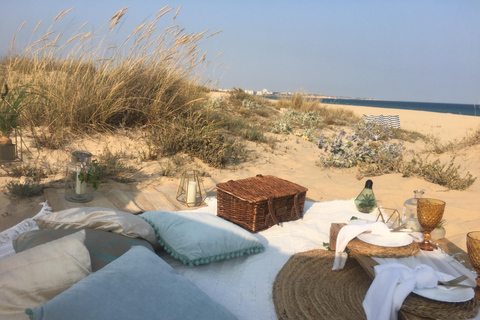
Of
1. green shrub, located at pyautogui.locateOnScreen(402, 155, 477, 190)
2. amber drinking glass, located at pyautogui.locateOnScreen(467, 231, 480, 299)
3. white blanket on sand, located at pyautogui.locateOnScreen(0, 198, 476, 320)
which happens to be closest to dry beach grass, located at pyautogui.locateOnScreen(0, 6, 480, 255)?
green shrub, located at pyautogui.locateOnScreen(402, 155, 477, 190)

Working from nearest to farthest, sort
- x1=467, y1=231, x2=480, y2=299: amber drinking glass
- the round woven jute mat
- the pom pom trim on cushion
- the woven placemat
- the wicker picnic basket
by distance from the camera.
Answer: the round woven jute mat
x1=467, y1=231, x2=480, y2=299: amber drinking glass
the woven placemat
the pom pom trim on cushion
the wicker picnic basket

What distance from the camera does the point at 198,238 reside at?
2.69m

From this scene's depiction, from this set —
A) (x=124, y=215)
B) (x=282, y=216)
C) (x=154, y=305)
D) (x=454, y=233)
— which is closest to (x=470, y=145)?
(x=454, y=233)

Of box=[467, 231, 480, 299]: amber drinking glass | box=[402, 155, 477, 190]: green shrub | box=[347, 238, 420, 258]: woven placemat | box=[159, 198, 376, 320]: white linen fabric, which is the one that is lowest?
box=[159, 198, 376, 320]: white linen fabric

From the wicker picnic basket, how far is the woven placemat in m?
1.20

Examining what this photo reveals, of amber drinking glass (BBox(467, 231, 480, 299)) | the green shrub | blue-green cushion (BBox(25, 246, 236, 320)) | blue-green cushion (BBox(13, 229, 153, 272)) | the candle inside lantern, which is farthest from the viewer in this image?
the green shrub

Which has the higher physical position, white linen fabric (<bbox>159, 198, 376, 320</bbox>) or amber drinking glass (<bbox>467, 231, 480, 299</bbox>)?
amber drinking glass (<bbox>467, 231, 480, 299</bbox>)

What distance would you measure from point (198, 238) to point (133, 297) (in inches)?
44.8

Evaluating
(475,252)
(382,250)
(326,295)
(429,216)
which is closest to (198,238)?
(326,295)

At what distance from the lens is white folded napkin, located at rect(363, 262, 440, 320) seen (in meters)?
1.77

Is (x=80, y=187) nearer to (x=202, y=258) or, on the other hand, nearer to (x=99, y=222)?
(x=99, y=222)

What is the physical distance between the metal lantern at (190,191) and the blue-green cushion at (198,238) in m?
1.09

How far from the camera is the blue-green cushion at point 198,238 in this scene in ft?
8.71

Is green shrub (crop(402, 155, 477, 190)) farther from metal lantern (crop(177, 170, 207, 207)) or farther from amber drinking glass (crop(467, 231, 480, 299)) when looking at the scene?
amber drinking glass (crop(467, 231, 480, 299))
